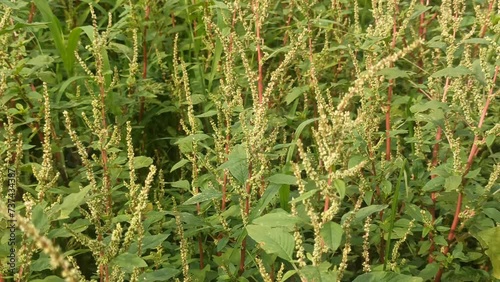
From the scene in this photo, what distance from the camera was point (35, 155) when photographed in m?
3.75

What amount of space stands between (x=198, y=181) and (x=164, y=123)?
128 centimetres

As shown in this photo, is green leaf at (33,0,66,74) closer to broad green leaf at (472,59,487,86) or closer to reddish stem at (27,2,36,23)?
reddish stem at (27,2,36,23)

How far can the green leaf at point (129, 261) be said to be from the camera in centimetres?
209

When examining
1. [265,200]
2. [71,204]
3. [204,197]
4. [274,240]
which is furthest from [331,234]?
[71,204]

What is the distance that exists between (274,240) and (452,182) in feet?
2.79

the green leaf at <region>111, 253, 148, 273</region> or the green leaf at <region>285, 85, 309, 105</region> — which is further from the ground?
the green leaf at <region>285, 85, 309, 105</region>

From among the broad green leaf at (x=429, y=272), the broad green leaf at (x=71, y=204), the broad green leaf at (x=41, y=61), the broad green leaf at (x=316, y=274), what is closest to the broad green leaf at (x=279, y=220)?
the broad green leaf at (x=316, y=274)

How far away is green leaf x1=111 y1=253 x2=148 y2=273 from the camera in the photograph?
209 centimetres

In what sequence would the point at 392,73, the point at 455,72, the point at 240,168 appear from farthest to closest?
the point at 392,73, the point at 455,72, the point at 240,168

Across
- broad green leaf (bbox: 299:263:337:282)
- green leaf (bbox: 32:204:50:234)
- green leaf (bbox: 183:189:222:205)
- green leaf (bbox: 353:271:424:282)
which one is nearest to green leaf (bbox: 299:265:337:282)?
broad green leaf (bbox: 299:263:337:282)

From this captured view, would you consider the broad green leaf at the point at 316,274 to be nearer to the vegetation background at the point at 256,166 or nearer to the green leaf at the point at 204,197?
the vegetation background at the point at 256,166

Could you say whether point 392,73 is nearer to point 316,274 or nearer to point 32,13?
point 316,274

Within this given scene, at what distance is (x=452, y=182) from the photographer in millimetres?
2609

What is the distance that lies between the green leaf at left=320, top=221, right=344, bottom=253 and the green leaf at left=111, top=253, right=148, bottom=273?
55 centimetres
